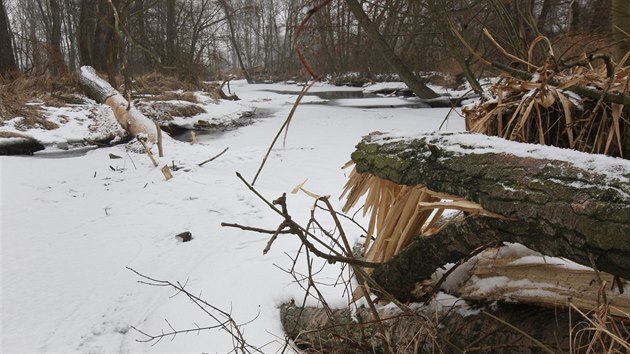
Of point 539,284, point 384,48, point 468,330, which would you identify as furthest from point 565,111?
point 384,48

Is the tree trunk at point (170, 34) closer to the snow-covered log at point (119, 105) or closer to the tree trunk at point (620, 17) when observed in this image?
the snow-covered log at point (119, 105)

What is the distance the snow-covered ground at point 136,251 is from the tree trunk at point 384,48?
1414 millimetres

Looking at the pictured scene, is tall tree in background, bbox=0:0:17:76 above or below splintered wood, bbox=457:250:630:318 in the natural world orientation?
above

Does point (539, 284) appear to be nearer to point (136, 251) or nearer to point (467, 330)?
point (467, 330)

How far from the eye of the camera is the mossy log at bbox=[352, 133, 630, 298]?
95 centimetres

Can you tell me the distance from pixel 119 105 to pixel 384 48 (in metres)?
6.66

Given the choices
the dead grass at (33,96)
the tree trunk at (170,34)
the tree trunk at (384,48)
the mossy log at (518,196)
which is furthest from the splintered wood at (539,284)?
the tree trunk at (170,34)

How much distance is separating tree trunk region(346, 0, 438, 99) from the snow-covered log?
14.4 feet

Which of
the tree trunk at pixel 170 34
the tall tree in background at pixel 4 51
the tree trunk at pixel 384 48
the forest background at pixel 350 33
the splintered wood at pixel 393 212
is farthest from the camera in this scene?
the tree trunk at pixel 170 34

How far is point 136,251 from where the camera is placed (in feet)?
10.4

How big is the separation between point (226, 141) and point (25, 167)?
148 inches

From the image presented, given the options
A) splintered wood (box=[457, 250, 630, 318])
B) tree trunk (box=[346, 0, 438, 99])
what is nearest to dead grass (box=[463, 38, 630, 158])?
splintered wood (box=[457, 250, 630, 318])

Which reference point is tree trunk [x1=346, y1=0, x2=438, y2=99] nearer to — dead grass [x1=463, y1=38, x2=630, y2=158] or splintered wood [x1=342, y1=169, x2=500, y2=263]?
dead grass [x1=463, y1=38, x2=630, y2=158]

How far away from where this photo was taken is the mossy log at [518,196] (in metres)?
0.95
